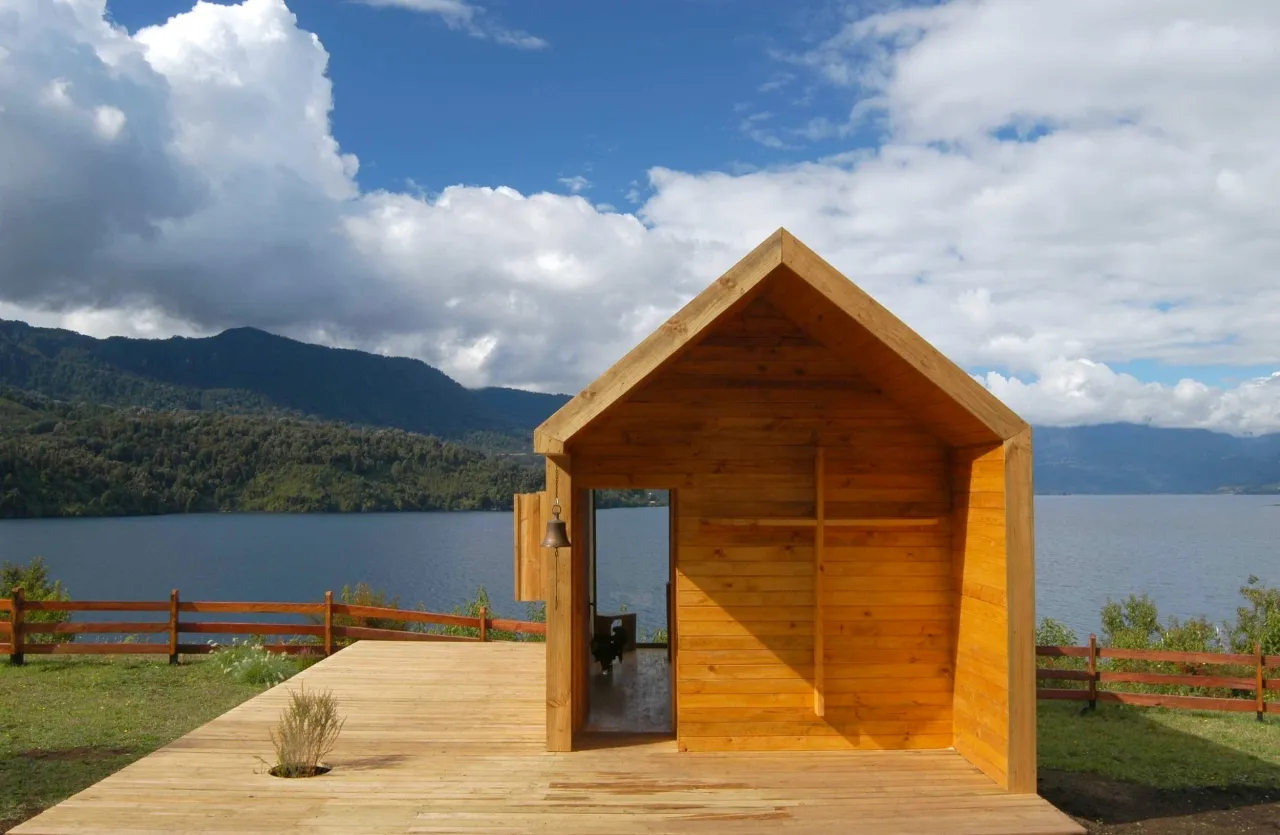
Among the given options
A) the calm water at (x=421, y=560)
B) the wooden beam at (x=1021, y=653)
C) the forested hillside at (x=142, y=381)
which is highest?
the forested hillside at (x=142, y=381)

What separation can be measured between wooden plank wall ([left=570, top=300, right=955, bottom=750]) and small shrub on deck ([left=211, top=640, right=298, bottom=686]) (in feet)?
22.0

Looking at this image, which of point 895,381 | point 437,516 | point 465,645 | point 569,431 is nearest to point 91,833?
point 569,431

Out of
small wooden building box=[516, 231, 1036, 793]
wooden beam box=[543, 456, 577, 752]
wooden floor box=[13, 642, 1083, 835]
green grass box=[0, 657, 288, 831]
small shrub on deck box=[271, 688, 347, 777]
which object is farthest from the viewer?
green grass box=[0, 657, 288, 831]

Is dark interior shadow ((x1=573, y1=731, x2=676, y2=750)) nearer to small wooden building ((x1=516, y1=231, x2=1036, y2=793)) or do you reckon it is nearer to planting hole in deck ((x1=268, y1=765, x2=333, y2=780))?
small wooden building ((x1=516, y1=231, x2=1036, y2=793))

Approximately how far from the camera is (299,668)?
11.3 metres

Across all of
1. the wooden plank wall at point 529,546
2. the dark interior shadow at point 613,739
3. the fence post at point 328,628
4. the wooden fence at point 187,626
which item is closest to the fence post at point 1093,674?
the dark interior shadow at point 613,739

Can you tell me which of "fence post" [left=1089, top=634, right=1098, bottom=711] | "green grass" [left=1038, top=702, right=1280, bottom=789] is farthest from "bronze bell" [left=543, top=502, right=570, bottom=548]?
"fence post" [left=1089, top=634, right=1098, bottom=711]

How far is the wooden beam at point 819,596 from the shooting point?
5980mm

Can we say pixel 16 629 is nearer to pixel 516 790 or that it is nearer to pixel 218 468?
pixel 516 790

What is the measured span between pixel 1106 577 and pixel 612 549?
1070 inches

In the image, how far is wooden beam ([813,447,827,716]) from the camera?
19.6ft

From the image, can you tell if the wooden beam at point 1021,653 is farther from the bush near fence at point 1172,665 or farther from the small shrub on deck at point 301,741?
the bush near fence at point 1172,665

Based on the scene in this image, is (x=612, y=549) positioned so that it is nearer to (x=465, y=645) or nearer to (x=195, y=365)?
(x=465, y=645)

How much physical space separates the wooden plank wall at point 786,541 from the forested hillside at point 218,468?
62.3 metres
